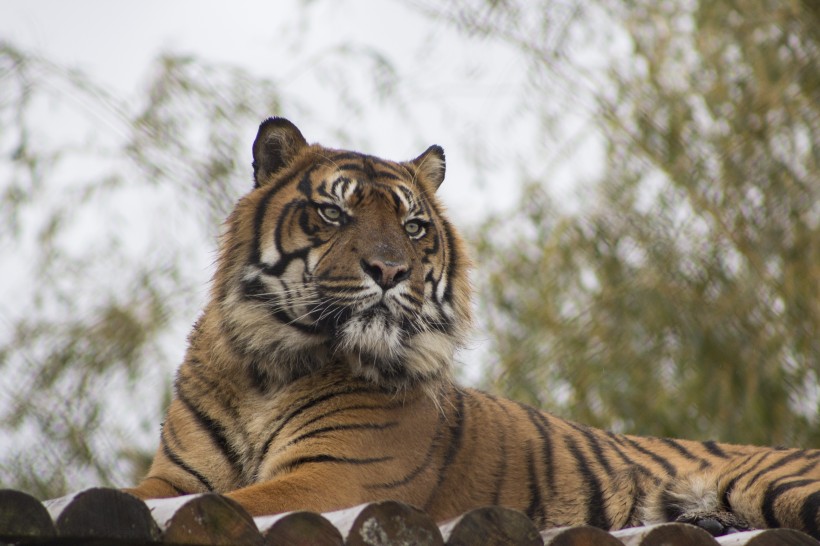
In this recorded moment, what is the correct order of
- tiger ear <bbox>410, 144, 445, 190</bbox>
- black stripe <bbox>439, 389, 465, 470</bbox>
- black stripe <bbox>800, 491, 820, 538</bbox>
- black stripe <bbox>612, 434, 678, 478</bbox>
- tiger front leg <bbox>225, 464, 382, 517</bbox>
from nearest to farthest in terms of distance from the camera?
tiger front leg <bbox>225, 464, 382, 517</bbox> → black stripe <bbox>800, 491, 820, 538</bbox> → black stripe <bbox>439, 389, 465, 470</bbox> → black stripe <bbox>612, 434, 678, 478</bbox> → tiger ear <bbox>410, 144, 445, 190</bbox>

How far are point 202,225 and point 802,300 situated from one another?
124 inches

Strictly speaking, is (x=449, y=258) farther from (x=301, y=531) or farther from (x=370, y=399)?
(x=301, y=531)

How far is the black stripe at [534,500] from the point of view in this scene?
9.39 ft

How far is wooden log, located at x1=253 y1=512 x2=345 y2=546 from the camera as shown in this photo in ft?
5.50

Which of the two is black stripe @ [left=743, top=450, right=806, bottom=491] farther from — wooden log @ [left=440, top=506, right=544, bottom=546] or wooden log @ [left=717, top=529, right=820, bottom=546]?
wooden log @ [left=440, top=506, right=544, bottom=546]

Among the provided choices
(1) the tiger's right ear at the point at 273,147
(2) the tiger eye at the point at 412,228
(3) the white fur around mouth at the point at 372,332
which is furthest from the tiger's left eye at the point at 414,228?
(1) the tiger's right ear at the point at 273,147

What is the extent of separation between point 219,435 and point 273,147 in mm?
813

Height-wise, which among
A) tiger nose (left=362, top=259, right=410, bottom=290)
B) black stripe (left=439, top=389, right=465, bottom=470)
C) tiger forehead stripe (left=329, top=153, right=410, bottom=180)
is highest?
tiger forehead stripe (left=329, top=153, right=410, bottom=180)

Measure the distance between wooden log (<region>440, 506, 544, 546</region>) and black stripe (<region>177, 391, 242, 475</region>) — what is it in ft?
3.28

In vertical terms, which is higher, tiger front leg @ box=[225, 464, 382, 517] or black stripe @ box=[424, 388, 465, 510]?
black stripe @ box=[424, 388, 465, 510]

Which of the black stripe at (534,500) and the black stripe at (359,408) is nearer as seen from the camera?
the black stripe at (359,408)

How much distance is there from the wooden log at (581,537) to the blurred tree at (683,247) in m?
3.61

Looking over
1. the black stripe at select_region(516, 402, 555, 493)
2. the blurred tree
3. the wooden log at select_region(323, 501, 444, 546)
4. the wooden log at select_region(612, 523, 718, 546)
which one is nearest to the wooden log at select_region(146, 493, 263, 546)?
the wooden log at select_region(323, 501, 444, 546)

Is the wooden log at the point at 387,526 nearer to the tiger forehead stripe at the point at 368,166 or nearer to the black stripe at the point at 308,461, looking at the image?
the black stripe at the point at 308,461
